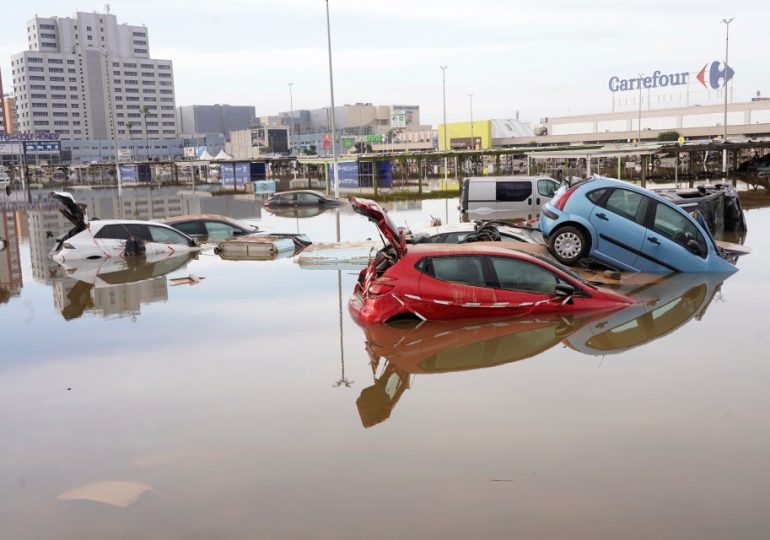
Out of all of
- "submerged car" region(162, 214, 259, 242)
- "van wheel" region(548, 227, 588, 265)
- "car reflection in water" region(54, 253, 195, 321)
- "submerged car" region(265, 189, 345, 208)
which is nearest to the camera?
"car reflection in water" region(54, 253, 195, 321)

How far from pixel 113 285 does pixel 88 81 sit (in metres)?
174

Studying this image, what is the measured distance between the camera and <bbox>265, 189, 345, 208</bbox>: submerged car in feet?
116

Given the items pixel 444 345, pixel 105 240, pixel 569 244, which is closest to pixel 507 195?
pixel 569 244

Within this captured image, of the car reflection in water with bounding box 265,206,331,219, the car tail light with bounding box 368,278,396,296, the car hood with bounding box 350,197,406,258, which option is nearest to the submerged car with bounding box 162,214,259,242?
the car reflection in water with bounding box 265,206,331,219

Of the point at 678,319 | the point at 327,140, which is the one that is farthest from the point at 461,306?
the point at 327,140

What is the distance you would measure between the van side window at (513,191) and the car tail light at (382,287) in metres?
16.7

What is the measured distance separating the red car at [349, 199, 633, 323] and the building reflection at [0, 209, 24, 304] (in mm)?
8123

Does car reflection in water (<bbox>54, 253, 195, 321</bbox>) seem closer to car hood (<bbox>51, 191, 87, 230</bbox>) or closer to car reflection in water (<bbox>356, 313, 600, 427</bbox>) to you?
car hood (<bbox>51, 191, 87, 230</bbox>)

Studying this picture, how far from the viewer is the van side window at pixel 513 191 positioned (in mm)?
26578

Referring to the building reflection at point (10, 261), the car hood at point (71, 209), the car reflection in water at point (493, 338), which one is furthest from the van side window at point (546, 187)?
the building reflection at point (10, 261)

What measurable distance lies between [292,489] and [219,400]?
244 centimetres

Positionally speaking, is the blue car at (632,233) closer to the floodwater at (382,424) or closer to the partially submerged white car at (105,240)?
the floodwater at (382,424)

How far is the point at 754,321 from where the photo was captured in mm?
10875

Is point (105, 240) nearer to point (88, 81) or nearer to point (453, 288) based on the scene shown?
point (453, 288)
